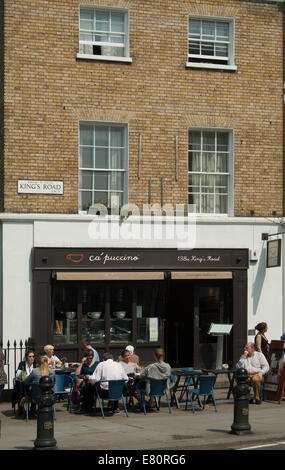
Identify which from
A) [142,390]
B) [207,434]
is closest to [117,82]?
[142,390]

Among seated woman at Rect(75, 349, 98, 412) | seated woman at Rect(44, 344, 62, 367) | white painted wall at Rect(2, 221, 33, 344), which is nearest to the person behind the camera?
seated woman at Rect(75, 349, 98, 412)

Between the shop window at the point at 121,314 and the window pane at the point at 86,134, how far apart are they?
11.8 feet

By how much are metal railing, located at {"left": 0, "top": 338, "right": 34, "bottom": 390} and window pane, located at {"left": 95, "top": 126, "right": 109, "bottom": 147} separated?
16.9ft

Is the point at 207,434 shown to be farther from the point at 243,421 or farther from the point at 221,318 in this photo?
the point at 221,318

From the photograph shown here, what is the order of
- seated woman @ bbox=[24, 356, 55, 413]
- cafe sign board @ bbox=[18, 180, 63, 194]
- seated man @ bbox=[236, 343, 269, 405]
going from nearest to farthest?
seated woman @ bbox=[24, 356, 55, 413] < seated man @ bbox=[236, 343, 269, 405] < cafe sign board @ bbox=[18, 180, 63, 194]

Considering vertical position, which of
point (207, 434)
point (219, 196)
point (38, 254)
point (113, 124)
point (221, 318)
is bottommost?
point (207, 434)

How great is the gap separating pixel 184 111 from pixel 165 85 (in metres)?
0.80

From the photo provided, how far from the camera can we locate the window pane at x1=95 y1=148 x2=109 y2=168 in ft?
67.5

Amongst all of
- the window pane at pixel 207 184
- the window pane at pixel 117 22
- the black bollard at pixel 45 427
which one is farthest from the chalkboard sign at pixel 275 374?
the window pane at pixel 117 22

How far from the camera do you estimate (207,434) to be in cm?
1376

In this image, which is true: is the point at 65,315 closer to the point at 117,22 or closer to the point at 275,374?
the point at 275,374

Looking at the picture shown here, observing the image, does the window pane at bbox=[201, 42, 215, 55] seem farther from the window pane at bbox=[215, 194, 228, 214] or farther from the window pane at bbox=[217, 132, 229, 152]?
the window pane at bbox=[215, 194, 228, 214]

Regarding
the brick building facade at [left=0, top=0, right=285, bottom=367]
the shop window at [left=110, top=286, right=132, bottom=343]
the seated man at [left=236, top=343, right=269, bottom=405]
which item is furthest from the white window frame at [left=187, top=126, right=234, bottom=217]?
the seated man at [left=236, top=343, right=269, bottom=405]
